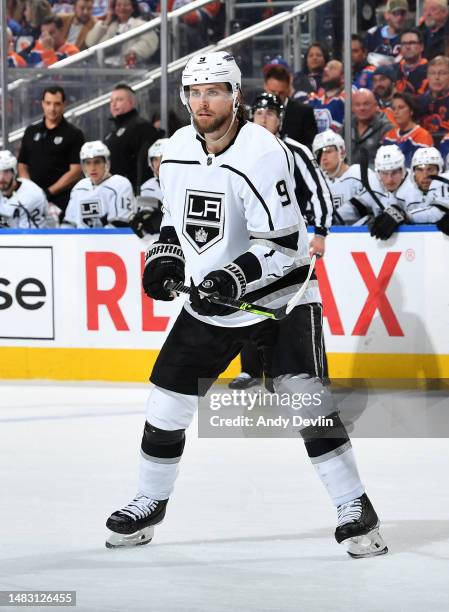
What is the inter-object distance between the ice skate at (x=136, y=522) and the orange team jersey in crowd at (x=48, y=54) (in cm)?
615

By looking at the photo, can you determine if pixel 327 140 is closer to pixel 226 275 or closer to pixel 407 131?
pixel 407 131

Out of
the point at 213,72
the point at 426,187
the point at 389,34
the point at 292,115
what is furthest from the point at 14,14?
the point at 213,72

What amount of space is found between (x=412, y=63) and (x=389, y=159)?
0.89 m

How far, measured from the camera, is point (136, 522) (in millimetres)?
4117

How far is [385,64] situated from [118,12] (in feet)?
7.05

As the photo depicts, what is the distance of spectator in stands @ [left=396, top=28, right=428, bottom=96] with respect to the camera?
332 inches

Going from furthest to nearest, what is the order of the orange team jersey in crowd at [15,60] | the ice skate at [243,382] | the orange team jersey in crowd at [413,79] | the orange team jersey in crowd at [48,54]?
the orange team jersey in crowd at [48,54] → the orange team jersey in crowd at [15,60] → the orange team jersey in crowd at [413,79] → the ice skate at [243,382]

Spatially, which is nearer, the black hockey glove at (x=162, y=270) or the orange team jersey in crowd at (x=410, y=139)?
the black hockey glove at (x=162, y=270)

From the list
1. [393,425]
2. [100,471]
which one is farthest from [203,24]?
[100,471]

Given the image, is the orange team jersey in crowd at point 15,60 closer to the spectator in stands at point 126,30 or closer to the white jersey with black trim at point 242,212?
the spectator in stands at point 126,30

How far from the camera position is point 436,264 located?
24.0 feet

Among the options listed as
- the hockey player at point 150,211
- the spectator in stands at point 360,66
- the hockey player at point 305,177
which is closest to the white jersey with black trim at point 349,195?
the spectator in stands at point 360,66

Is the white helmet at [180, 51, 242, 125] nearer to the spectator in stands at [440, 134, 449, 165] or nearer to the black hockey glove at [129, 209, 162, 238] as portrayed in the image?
the black hockey glove at [129, 209, 162, 238]

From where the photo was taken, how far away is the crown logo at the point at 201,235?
13.0ft
